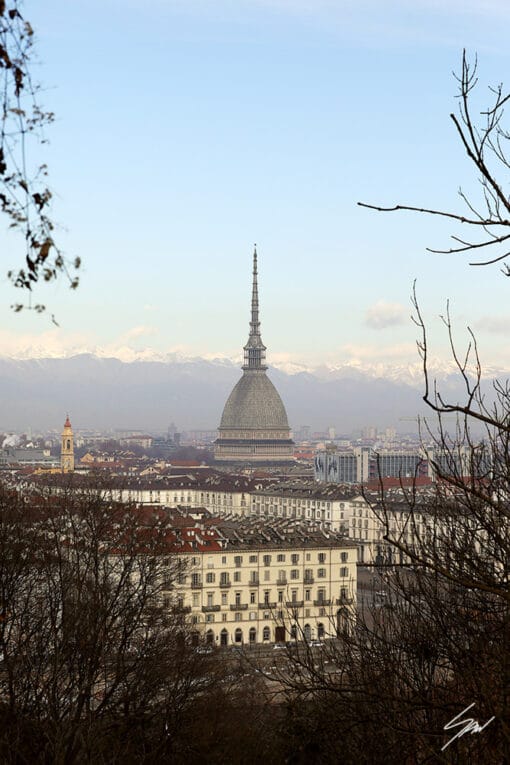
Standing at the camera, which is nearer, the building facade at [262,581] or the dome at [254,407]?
the building facade at [262,581]

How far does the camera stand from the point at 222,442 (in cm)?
16762

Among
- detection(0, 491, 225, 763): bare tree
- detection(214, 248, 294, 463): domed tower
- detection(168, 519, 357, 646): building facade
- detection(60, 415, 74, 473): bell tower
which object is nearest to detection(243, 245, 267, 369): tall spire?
detection(214, 248, 294, 463): domed tower

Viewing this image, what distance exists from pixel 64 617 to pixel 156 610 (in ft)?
17.1

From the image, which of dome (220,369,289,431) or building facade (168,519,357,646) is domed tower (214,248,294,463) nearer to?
dome (220,369,289,431)

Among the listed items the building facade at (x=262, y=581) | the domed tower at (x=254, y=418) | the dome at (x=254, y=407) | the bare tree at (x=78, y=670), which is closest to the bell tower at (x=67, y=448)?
the domed tower at (x=254, y=418)

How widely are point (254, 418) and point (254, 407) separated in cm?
210

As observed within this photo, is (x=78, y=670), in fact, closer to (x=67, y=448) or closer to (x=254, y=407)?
(x=67, y=448)

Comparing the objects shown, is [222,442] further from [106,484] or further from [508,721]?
[508,721]

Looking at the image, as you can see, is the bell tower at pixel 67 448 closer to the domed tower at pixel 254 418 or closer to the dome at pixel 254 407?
the domed tower at pixel 254 418

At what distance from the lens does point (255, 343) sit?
569ft

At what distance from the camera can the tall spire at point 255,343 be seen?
561ft

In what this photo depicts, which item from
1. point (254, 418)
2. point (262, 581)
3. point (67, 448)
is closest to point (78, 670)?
point (262, 581)

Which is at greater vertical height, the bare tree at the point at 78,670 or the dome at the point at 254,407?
the dome at the point at 254,407

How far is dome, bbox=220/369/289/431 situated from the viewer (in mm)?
167250
